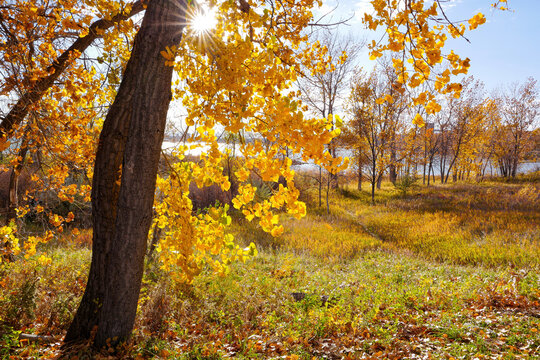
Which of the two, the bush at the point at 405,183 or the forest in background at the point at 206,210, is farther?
the bush at the point at 405,183

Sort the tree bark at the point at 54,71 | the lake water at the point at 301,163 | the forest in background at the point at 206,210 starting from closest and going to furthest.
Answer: the forest in background at the point at 206,210, the lake water at the point at 301,163, the tree bark at the point at 54,71

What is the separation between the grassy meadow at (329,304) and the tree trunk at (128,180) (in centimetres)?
36

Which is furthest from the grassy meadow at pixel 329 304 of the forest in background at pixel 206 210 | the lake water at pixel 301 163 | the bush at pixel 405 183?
the bush at pixel 405 183

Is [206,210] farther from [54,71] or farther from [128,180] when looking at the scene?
[54,71]

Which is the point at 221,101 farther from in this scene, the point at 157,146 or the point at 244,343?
the point at 244,343

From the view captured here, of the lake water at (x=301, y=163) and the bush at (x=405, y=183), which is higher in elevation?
the lake water at (x=301, y=163)

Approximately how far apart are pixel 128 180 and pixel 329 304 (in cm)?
362

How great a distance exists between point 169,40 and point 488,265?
804 cm

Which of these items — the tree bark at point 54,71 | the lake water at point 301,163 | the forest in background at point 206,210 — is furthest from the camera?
the tree bark at point 54,71

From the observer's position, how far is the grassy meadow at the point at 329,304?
3.29 m

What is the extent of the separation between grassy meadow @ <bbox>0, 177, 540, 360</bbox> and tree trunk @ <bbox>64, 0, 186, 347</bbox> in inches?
14.1

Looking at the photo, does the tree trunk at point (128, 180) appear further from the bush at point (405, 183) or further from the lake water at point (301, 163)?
the bush at point (405, 183)

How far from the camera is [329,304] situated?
4652 millimetres

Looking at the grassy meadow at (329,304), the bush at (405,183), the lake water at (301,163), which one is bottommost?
the grassy meadow at (329,304)
